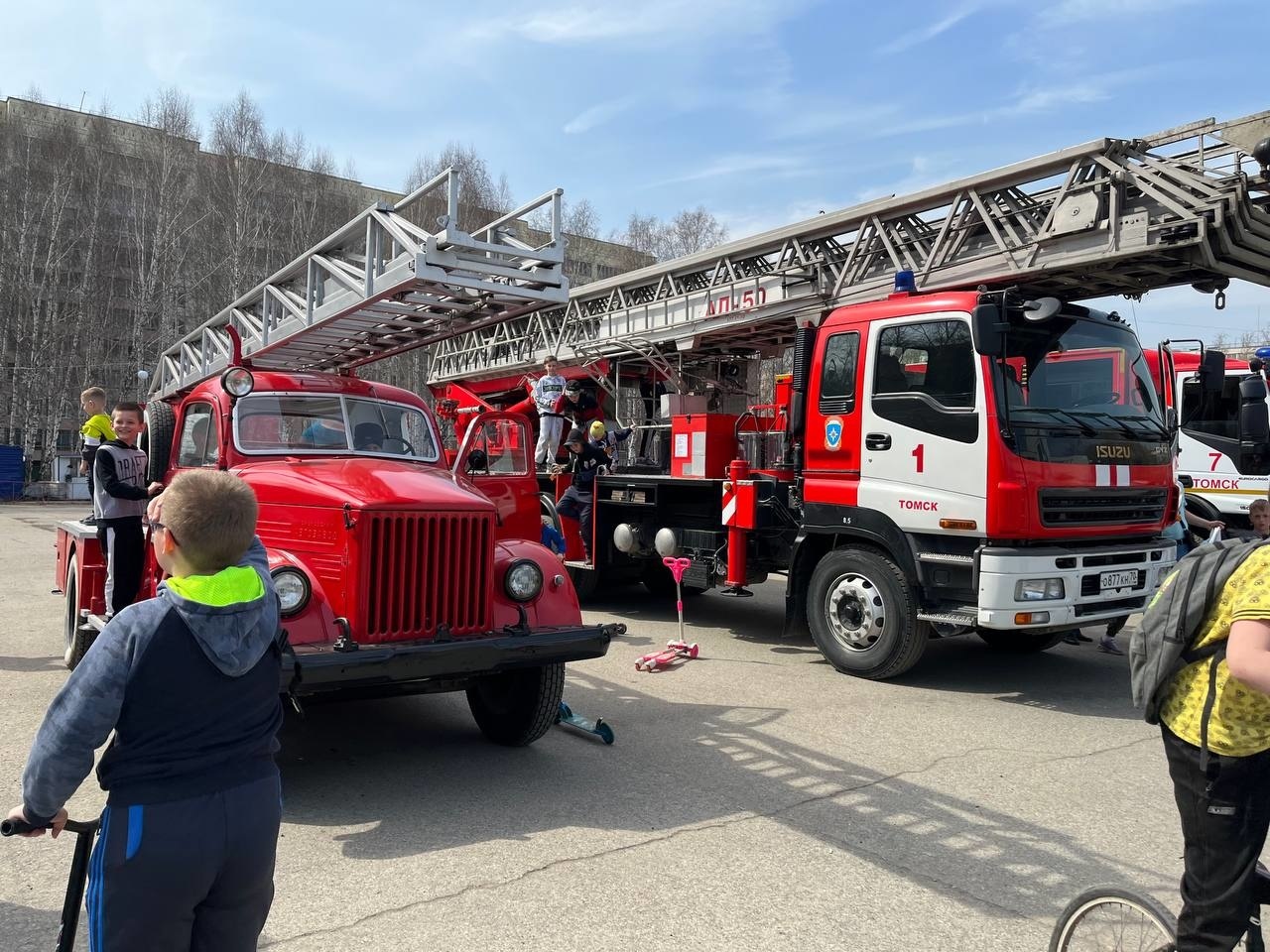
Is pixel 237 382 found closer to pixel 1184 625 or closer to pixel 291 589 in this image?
pixel 291 589

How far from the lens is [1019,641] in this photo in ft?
26.9

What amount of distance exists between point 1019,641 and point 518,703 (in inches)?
202

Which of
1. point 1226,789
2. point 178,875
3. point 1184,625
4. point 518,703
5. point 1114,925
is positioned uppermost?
point 1184,625

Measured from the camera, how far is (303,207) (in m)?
32.8

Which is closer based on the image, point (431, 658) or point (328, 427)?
point (431, 658)

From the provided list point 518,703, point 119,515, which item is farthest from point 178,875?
point 119,515

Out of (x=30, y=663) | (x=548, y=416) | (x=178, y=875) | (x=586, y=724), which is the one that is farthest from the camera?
(x=548, y=416)

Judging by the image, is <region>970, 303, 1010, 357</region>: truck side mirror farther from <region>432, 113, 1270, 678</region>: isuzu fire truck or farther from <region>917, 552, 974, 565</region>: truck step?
<region>917, 552, 974, 565</region>: truck step

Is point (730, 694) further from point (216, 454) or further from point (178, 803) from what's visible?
point (178, 803)

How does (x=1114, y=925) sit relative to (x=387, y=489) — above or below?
below

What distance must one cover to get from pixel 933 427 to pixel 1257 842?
4621 millimetres

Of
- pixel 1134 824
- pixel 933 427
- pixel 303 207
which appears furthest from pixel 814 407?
pixel 303 207

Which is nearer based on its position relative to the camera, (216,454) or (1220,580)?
(1220,580)

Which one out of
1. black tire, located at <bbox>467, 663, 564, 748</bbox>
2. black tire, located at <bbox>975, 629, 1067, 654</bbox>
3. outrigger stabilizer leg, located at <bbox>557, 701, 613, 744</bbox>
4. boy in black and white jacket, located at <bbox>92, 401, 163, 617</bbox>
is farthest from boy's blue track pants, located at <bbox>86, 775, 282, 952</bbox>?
black tire, located at <bbox>975, 629, 1067, 654</bbox>
